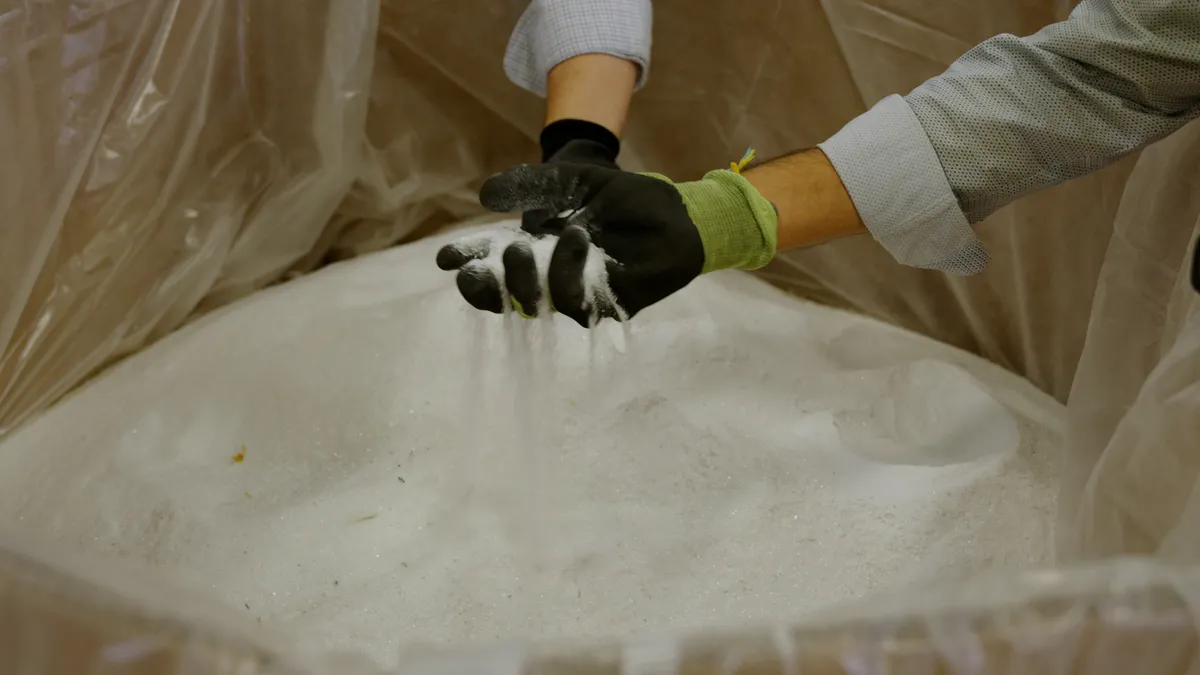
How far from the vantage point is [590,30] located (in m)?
0.61

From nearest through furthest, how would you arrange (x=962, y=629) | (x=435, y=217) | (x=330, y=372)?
(x=962, y=629) → (x=330, y=372) → (x=435, y=217)

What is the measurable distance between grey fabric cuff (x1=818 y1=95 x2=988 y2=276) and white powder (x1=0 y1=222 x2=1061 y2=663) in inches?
8.0

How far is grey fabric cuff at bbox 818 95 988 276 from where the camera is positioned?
1.48 ft

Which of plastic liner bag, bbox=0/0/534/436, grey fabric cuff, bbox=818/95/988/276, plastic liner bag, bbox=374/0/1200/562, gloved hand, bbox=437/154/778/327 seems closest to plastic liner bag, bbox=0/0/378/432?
plastic liner bag, bbox=0/0/534/436

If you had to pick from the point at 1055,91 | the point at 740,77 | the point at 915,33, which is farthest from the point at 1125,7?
the point at 740,77

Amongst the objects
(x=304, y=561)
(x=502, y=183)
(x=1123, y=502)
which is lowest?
(x=304, y=561)

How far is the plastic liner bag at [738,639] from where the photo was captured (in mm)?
282

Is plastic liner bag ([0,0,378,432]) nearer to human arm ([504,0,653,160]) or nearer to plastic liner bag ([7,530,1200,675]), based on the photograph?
human arm ([504,0,653,160])

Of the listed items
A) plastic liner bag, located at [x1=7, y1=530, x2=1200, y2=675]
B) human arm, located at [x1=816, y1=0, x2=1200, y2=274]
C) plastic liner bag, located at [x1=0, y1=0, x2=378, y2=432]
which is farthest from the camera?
plastic liner bag, located at [x1=0, y1=0, x2=378, y2=432]

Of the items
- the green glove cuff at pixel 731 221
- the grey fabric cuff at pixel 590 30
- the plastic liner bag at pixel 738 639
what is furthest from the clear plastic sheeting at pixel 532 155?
the green glove cuff at pixel 731 221

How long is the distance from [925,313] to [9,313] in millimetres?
684

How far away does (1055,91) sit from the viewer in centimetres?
43

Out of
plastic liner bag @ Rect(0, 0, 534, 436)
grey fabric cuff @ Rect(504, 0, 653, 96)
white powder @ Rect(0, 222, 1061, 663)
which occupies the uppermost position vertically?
grey fabric cuff @ Rect(504, 0, 653, 96)

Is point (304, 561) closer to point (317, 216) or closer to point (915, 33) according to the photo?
point (317, 216)
